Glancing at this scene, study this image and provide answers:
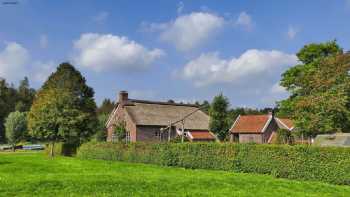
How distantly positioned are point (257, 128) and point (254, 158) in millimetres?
35171

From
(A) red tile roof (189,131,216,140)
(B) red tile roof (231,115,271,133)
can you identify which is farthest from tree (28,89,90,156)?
(B) red tile roof (231,115,271,133)

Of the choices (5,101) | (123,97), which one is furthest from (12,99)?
(123,97)

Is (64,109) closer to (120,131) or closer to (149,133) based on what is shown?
(120,131)

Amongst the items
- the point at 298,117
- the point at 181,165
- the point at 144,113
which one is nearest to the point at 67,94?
A: the point at 144,113

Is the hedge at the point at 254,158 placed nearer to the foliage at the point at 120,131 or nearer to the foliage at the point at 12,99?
the foliage at the point at 120,131

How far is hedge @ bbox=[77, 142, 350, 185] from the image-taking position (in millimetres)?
22031

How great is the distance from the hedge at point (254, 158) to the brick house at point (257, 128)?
28.7 meters

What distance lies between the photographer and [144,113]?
58000mm

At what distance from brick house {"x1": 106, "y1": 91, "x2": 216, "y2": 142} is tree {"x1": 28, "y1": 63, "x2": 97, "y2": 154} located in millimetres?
6699

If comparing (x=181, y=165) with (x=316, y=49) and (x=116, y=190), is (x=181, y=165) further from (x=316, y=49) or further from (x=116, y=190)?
(x=316, y=49)

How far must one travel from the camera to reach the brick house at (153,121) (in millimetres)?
56156

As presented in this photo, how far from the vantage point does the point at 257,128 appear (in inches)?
2373

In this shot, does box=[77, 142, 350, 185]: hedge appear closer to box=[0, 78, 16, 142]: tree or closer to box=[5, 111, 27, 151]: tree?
box=[5, 111, 27, 151]: tree

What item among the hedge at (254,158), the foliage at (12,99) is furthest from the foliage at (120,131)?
the foliage at (12,99)
